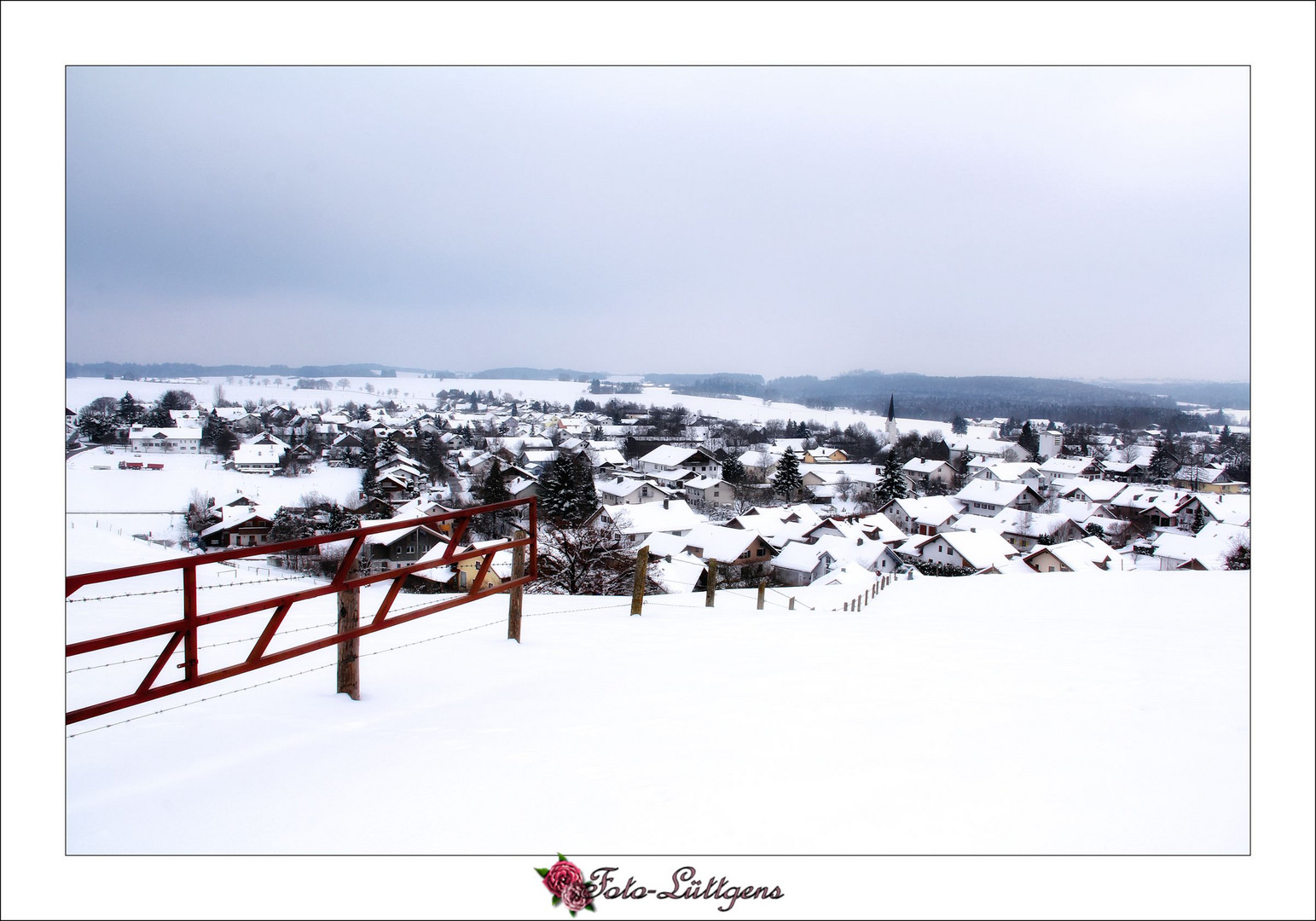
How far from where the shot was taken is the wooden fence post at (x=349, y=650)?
3.91 metres

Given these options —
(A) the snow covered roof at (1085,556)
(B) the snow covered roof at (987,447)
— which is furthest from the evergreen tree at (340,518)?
(B) the snow covered roof at (987,447)

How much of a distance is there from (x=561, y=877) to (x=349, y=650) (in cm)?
189

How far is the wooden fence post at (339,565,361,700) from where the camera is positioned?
391 centimetres

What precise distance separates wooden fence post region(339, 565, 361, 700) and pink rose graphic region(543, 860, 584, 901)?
1764mm

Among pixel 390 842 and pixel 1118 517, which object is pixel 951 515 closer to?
pixel 1118 517

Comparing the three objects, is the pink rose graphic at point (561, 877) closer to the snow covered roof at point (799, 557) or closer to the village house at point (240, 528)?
the village house at point (240, 528)

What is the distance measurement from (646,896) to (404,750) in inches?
52.8

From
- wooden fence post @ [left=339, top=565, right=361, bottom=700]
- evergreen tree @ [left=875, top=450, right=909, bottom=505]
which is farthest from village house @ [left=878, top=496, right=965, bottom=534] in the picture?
wooden fence post @ [left=339, top=565, right=361, bottom=700]

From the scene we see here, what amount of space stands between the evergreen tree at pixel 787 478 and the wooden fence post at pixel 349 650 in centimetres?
4601

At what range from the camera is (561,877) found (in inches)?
110

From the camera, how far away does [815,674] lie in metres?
4.77

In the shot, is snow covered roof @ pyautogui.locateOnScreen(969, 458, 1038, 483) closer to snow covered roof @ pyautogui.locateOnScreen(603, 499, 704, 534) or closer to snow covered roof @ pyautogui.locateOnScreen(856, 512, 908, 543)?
snow covered roof @ pyautogui.locateOnScreen(856, 512, 908, 543)

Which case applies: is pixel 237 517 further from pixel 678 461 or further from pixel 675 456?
pixel 675 456

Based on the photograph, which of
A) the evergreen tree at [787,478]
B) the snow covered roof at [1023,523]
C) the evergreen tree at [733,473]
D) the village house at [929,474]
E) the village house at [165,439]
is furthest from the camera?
the village house at [929,474]
